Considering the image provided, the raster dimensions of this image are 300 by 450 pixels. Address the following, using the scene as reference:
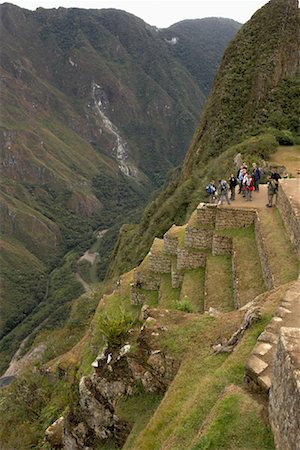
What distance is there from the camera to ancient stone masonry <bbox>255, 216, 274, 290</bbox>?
16.8m

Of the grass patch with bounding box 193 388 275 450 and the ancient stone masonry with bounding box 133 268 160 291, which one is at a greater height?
the grass patch with bounding box 193 388 275 450

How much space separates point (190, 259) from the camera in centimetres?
2267

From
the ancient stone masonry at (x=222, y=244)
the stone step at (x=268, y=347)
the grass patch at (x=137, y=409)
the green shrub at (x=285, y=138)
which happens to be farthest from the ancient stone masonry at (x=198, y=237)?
the green shrub at (x=285, y=138)

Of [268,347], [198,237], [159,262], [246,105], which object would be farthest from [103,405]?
[246,105]

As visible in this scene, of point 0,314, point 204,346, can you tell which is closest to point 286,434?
point 204,346

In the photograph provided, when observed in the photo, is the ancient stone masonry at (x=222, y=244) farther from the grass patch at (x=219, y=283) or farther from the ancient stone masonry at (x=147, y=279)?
the ancient stone masonry at (x=147, y=279)

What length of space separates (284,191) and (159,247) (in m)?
8.15

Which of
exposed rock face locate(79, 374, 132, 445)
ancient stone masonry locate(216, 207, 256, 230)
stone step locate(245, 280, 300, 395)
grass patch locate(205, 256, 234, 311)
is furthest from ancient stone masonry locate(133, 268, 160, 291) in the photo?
stone step locate(245, 280, 300, 395)

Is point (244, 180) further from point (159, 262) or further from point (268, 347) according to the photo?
point (268, 347)

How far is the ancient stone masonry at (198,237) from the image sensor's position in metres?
22.8

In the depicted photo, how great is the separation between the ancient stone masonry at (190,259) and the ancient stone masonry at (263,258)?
9.91ft

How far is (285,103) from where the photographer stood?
73500 mm

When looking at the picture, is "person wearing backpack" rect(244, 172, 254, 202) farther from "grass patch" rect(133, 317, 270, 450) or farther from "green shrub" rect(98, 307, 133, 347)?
"grass patch" rect(133, 317, 270, 450)

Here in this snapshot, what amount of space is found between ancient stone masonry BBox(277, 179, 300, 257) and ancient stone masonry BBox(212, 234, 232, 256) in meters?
2.79
